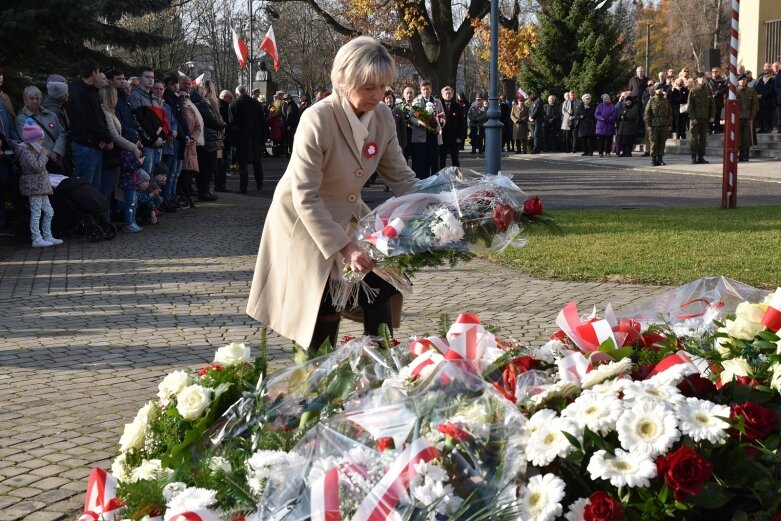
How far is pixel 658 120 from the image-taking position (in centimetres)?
2584

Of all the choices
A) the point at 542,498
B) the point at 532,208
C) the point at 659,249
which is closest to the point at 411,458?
the point at 542,498

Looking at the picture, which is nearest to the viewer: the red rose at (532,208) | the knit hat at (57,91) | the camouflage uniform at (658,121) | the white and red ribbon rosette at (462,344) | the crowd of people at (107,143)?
the white and red ribbon rosette at (462,344)

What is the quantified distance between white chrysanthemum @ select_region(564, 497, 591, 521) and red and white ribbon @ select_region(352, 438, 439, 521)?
364 millimetres

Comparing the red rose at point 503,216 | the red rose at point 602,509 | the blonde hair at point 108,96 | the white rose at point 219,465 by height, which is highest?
the blonde hair at point 108,96

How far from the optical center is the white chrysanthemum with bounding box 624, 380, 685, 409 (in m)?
2.78

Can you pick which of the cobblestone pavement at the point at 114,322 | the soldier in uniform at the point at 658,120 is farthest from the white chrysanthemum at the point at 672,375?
the soldier in uniform at the point at 658,120

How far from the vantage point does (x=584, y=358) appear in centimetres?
336

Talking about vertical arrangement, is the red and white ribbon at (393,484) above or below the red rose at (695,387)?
below

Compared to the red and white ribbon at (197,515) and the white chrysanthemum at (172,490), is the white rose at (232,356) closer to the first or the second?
the white chrysanthemum at (172,490)

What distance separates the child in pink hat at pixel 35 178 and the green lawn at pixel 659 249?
18.2 ft

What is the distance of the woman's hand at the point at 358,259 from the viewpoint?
14.8 feet

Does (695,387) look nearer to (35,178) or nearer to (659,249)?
(659,249)

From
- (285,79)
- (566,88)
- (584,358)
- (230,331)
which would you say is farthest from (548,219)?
(285,79)

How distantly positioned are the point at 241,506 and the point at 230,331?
500 cm
